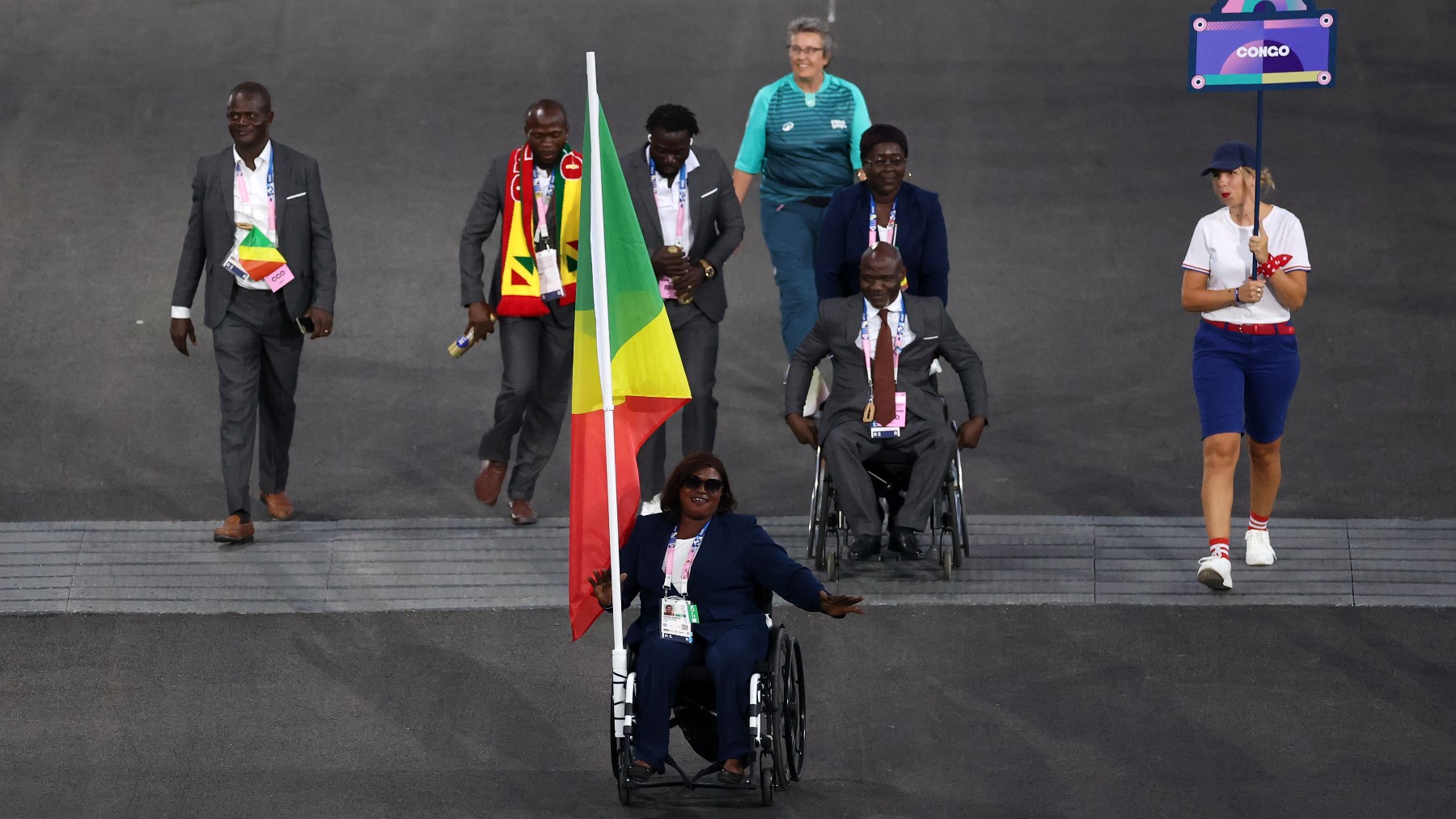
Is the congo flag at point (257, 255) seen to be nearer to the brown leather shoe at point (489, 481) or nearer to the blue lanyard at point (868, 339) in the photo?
the brown leather shoe at point (489, 481)

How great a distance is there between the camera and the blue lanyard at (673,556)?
7797 mm

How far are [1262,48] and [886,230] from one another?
181cm

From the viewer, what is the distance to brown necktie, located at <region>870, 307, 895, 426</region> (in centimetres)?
952

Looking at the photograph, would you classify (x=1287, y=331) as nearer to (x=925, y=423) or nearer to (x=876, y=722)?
(x=925, y=423)

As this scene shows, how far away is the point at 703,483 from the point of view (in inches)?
307

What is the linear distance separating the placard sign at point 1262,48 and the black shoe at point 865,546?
235 cm

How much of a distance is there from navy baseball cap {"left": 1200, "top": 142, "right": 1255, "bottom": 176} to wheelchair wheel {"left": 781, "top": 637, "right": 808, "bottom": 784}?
3101 millimetres

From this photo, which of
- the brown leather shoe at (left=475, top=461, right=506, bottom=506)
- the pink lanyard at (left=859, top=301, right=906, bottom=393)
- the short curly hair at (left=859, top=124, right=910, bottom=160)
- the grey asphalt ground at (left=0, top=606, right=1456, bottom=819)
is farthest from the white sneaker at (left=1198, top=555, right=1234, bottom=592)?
the brown leather shoe at (left=475, top=461, right=506, bottom=506)

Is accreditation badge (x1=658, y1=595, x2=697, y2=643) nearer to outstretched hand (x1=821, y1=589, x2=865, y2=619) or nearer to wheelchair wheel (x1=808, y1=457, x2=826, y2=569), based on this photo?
outstretched hand (x1=821, y1=589, x2=865, y2=619)

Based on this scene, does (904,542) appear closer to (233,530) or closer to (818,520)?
(818,520)

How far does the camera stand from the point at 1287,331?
960cm

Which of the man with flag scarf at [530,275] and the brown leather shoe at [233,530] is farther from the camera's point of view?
the brown leather shoe at [233,530]

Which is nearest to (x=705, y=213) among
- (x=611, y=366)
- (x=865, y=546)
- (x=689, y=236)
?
(x=689, y=236)

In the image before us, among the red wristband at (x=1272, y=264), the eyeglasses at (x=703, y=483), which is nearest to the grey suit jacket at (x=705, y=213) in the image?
the red wristband at (x=1272, y=264)
